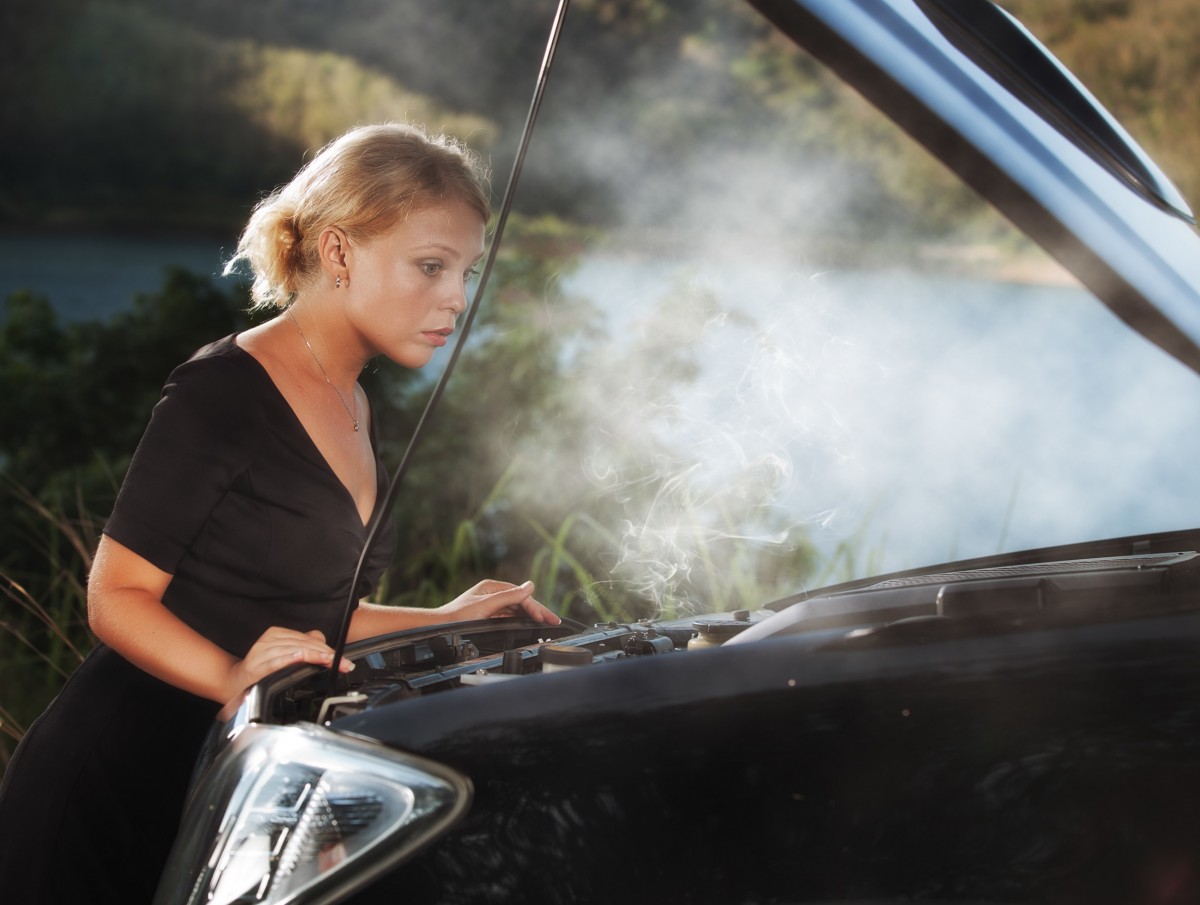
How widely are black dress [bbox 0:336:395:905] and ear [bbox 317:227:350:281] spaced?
18 centimetres

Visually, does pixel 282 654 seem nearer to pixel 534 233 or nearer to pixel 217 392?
pixel 217 392

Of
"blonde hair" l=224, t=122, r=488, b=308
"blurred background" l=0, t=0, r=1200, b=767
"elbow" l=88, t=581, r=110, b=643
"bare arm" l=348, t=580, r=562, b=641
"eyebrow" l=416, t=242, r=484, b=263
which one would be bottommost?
"elbow" l=88, t=581, r=110, b=643

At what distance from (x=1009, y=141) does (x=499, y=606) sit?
1121 mm

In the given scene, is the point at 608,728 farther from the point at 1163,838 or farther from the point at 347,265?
the point at 347,265

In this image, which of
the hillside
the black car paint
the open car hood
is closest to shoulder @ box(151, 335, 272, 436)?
the black car paint

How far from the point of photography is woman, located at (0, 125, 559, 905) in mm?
1509

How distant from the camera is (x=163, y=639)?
57.2 inches

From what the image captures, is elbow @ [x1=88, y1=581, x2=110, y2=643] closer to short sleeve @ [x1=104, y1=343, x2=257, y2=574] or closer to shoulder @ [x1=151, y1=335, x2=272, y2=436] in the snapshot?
short sleeve @ [x1=104, y1=343, x2=257, y2=574]

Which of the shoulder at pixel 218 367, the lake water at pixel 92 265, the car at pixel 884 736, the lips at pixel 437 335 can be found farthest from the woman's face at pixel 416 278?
the lake water at pixel 92 265

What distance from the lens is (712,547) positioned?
3.99 metres

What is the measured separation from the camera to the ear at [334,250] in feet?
5.55

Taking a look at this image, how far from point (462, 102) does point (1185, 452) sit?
4.64 meters

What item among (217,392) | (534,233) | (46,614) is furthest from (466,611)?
(534,233)

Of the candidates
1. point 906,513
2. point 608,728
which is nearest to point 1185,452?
point 608,728
